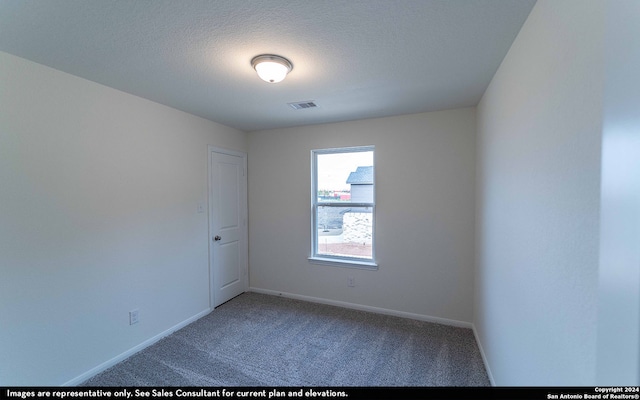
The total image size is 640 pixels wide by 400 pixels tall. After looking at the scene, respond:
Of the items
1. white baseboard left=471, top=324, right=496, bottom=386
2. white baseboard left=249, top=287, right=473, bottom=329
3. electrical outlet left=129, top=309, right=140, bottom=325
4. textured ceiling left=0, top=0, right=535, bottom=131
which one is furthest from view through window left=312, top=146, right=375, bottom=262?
electrical outlet left=129, top=309, right=140, bottom=325

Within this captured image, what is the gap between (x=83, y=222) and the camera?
2.04 metres

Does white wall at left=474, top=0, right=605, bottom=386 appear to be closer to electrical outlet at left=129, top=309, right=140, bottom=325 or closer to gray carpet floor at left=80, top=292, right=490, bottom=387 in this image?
gray carpet floor at left=80, top=292, right=490, bottom=387

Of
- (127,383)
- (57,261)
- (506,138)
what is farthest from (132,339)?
(506,138)

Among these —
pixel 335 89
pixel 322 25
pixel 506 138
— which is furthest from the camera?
pixel 335 89

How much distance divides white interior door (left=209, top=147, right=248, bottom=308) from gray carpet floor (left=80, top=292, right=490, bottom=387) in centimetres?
47

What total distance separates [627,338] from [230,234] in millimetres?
3642

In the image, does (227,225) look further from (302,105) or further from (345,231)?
(302,105)

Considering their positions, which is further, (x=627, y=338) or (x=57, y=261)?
(x=57, y=261)

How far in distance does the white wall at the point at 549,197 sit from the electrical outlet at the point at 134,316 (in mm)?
3097

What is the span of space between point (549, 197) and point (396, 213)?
201 cm

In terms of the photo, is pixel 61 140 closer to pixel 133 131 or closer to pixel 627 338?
pixel 133 131

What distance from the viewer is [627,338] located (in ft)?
2.34

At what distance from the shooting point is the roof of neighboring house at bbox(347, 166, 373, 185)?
327 cm

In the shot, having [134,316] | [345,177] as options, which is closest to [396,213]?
[345,177]
